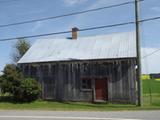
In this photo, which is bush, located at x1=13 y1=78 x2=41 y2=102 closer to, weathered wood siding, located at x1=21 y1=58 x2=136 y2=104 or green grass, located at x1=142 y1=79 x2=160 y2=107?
weathered wood siding, located at x1=21 y1=58 x2=136 y2=104

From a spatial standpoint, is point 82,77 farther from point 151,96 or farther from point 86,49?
point 151,96

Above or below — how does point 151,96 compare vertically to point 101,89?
below

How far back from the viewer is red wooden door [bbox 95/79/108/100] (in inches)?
1270

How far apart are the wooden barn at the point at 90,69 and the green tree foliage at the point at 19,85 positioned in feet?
6.97

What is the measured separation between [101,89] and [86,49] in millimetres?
4789

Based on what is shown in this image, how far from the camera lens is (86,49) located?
35188 mm

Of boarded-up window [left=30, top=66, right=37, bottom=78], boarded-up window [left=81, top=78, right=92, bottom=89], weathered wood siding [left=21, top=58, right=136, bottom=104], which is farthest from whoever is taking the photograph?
boarded-up window [left=30, top=66, right=37, bottom=78]

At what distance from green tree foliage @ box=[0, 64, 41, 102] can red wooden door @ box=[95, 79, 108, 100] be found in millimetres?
5281

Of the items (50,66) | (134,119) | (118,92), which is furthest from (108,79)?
(134,119)

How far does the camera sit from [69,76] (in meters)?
33.7

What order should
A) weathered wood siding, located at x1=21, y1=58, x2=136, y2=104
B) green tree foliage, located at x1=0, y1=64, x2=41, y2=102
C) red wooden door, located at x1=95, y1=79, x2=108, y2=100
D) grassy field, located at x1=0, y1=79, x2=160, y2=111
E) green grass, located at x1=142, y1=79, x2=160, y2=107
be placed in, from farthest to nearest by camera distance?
red wooden door, located at x1=95, y1=79, x2=108, y2=100
green tree foliage, located at x1=0, y1=64, x2=41, y2=102
weathered wood siding, located at x1=21, y1=58, x2=136, y2=104
green grass, located at x1=142, y1=79, x2=160, y2=107
grassy field, located at x1=0, y1=79, x2=160, y2=111

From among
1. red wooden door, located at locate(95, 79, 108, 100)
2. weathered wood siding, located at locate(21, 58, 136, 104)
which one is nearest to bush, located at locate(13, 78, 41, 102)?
weathered wood siding, located at locate(21, 58, 136, 104)

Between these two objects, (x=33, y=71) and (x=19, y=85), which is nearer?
(x=19, y=85)

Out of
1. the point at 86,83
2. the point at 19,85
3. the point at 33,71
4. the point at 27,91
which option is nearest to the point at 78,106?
the point at 86,83
